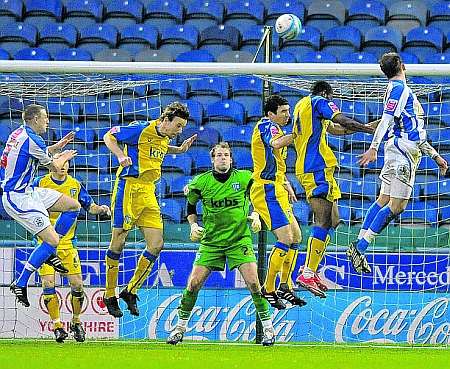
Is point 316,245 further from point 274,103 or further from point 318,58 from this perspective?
point 318,58

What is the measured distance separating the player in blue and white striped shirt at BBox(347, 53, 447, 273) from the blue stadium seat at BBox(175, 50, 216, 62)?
574 cm

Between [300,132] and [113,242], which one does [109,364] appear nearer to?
[113,242]

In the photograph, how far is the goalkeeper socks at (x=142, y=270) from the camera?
409 inches

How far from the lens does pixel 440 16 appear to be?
1616 cm

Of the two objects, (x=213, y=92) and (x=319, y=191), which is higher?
(x=213, y=92)

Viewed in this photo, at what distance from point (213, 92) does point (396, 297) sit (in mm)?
3834

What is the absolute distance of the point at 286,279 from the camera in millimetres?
10484

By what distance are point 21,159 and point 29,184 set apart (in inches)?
10.7

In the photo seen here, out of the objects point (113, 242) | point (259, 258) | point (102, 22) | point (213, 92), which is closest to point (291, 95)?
point (213, 92)

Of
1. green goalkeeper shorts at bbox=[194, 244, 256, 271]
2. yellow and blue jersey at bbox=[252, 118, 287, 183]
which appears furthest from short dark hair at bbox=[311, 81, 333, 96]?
green goalkeeper shorts at bbox=[194, 244, 256, 271]

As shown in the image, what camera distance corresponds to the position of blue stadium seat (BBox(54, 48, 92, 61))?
15367 mm

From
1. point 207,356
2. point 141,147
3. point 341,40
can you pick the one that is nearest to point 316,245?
point 207,356

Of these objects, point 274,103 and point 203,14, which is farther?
point 203,14

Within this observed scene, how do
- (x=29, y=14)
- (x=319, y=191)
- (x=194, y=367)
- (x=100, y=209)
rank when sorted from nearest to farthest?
(x=194, y=367), (x=319, y=191), (x=100, y=209), (x=29, y=14)
